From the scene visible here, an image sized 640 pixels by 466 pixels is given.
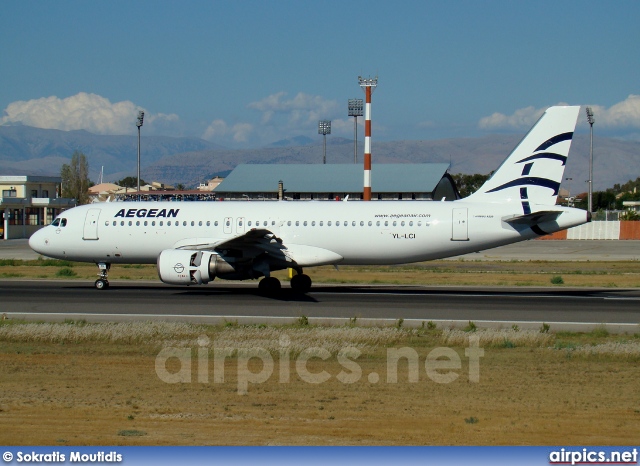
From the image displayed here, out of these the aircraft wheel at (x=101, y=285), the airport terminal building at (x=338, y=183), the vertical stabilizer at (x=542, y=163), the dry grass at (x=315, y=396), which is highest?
the airport terminal building at (x=338, y=183)

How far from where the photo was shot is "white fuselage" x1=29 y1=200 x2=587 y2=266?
2817 centimetres

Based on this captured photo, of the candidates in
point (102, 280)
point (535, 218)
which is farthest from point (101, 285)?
point (535, 218)

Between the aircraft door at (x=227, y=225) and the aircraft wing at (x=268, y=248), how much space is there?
1.72 ft

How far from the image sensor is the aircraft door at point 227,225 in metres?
29.9

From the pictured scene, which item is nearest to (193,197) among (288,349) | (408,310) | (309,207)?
(309,207)

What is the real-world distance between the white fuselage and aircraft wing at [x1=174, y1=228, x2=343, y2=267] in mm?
105

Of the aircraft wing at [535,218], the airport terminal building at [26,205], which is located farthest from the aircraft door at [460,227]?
the airport terminal building at [26,205]

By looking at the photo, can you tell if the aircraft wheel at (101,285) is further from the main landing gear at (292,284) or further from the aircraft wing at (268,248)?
the main landing gear at (292,284)

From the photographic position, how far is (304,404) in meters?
12.1

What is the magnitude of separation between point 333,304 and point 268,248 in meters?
3.99

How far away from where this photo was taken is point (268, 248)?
2797 cm

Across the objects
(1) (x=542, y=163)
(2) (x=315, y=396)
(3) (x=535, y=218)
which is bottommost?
(2) (x=315, y=396)

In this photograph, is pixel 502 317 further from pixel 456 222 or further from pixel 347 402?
pixel 347 402

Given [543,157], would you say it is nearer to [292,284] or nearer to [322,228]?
[322,228]
